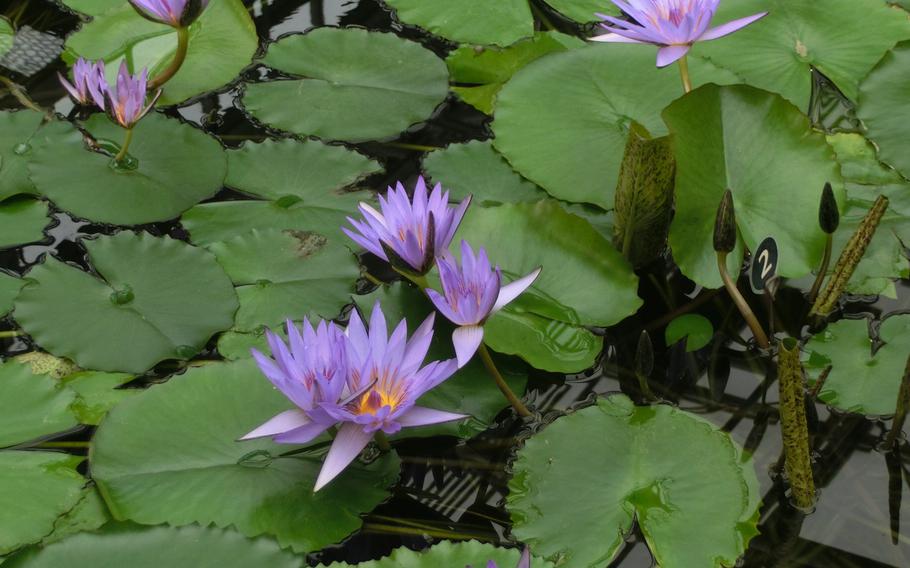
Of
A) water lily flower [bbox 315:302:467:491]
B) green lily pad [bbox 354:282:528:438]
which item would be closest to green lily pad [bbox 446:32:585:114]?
green lily pad [bbox 354:282:528:438]

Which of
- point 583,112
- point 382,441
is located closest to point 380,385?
point 382,441

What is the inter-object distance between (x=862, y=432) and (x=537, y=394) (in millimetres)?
715

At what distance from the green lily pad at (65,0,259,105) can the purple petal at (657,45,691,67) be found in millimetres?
1402

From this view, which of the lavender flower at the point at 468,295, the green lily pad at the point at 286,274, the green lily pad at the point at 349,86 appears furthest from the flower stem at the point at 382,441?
the green lily pad at the point at 349,86

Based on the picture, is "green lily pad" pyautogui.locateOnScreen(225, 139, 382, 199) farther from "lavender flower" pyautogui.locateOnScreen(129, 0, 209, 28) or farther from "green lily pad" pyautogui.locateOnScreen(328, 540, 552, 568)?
"green lily pad" pyautogui.locateOnScreen(328, 540, 552, 568)

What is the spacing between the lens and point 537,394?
222 cm

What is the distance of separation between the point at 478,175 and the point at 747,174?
713 millimetres

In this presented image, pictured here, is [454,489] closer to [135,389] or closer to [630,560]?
[630,560]

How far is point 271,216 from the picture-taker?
8.42ft

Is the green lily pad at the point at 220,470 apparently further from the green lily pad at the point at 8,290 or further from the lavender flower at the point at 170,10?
the lavender flower at the point at 170,10

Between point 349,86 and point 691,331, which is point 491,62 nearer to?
point 349,86

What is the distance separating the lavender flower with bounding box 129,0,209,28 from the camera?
2.41 metres

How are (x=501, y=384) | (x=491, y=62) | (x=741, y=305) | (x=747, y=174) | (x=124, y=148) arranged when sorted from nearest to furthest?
(x=501, y=384)
(x=741, y=305)
(x=747, y=174)
(x=124, y=148)
(x=491, y=62)

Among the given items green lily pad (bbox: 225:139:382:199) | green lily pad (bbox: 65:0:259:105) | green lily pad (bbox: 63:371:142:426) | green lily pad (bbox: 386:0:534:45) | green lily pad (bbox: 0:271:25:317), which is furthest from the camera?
green lily pad (bbox: 386:0:534:45)
